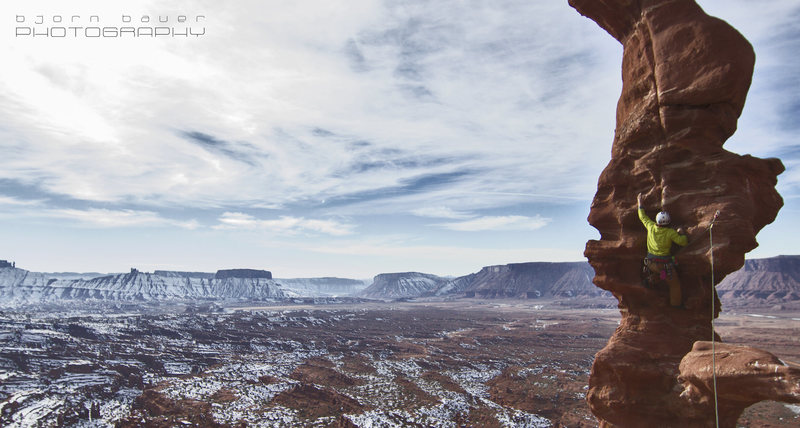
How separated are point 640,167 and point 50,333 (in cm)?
7208

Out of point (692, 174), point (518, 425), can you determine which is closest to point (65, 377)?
point (518, 425)

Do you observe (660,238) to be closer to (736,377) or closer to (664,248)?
(664,248)

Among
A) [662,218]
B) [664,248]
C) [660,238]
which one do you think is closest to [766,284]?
[664,248]

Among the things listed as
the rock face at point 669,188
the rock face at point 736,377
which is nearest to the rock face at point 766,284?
the rock face at point 669,188

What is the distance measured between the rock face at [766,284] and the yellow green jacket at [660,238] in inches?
6591

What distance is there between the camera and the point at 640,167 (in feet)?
30.4

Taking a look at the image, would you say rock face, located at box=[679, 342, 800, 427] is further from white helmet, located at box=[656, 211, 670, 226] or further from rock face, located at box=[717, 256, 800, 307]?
rock face, located at box=[717, 256, 800, 307]

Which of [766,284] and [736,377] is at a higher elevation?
[736,377]

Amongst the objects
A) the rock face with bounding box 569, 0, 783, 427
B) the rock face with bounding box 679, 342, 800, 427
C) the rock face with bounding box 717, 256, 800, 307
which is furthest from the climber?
the rock face with bounding box 717, 256, 800, 307

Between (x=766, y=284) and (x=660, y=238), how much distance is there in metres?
186

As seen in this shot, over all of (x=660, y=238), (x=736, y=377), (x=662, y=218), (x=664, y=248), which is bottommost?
(x=736, y=377)

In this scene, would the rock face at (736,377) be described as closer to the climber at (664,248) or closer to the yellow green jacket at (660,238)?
the climber at (664,248)

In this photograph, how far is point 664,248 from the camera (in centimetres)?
841

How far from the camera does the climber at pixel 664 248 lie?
8258mm
